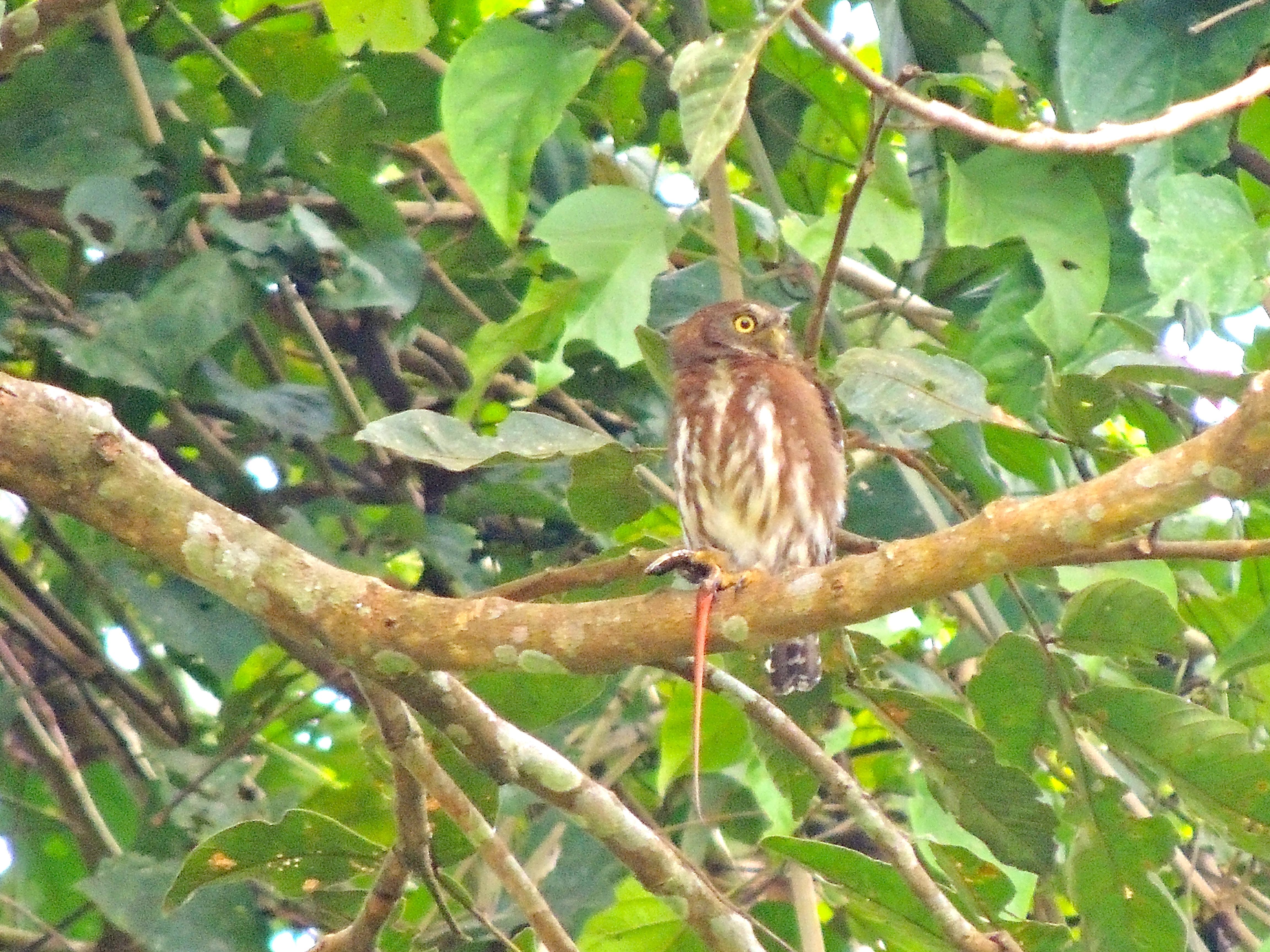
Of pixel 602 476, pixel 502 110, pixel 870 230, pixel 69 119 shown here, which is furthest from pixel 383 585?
pixel 69 119

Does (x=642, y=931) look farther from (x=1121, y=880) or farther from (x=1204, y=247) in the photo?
(x=1204, y=247)

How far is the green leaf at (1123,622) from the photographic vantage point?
2.69m

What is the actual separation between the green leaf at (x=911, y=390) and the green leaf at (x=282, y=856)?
118 centimetres

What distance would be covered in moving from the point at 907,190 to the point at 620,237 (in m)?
0.57

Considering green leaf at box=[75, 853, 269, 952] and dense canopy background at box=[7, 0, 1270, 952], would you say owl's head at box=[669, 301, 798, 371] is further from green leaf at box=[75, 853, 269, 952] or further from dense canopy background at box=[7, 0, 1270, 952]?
green leaf at box=[75, 853, 269, 952]

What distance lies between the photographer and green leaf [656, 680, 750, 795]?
3.61m

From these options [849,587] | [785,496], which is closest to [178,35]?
[785,496]

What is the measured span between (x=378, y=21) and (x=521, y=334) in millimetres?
772

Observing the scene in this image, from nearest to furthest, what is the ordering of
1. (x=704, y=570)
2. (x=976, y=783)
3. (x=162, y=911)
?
1. (x=704, y=570)
2. (x=976, y=783)
3. (x=162, y=911)

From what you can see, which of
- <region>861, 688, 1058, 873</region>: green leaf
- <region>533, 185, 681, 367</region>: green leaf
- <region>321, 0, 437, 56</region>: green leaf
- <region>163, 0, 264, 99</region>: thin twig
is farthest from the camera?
<region>163, 0, 264, 99</region>: thin twig

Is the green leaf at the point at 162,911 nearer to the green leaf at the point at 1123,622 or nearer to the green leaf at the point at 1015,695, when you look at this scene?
the green leaf at the point at 1015,695

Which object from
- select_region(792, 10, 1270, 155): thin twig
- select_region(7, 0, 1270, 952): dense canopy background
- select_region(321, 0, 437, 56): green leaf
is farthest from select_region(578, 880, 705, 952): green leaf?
select_region(321, 0, 437, 56): green leaf

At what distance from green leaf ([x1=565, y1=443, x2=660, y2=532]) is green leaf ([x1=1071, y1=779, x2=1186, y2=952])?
0.99 meters

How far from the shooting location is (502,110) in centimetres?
306
